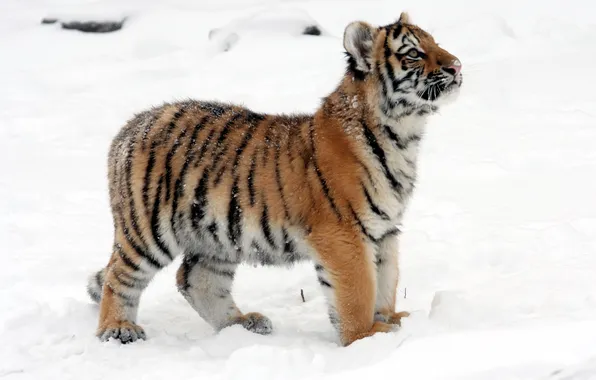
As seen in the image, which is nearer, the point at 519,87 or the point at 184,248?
the point at 184,248

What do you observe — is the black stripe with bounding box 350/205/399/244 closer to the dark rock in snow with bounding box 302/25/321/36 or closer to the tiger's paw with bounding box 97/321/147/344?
the tiger's paw with bounding box 97/321/147/344

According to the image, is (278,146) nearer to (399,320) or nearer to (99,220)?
(399,320)


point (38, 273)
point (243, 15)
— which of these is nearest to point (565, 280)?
point (38, 273)

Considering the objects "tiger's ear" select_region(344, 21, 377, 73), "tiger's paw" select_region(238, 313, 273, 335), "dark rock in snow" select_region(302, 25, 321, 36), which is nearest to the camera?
"tiger's ear" select_region(344, 21, 377, 73)

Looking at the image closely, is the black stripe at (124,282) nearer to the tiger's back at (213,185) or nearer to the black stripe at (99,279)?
the tiger's back at (213,185)

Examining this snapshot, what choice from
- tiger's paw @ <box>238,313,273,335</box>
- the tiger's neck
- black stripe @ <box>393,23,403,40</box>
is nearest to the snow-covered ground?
tiger's paw @ <box>238,313,273,335</box>

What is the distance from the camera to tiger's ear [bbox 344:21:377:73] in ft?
11.6

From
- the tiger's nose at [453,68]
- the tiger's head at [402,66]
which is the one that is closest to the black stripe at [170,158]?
the tiger's head at [402,66]

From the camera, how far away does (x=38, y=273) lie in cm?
464

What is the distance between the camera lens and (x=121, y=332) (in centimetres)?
368

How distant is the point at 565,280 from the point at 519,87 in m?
4.32

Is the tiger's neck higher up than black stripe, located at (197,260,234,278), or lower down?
higher up

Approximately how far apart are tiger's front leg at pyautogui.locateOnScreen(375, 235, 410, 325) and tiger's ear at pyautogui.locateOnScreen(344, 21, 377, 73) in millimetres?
820

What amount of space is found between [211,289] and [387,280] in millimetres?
936
